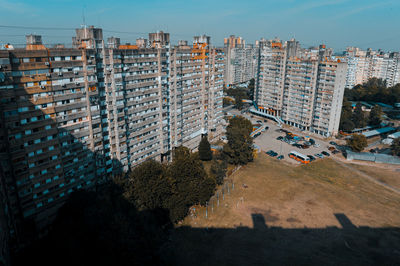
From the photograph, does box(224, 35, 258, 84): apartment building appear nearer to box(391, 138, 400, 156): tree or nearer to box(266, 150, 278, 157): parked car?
box(266, 150, 278, 157): parked car

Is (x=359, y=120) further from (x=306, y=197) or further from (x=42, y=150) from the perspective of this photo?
(x=42, y=150)

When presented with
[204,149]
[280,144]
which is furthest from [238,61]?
[204,149]

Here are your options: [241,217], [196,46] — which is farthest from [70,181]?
[196,46]

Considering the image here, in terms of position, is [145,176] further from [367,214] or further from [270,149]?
[270,149]

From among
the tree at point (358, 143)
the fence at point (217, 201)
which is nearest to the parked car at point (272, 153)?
the fence at point (217, 201)

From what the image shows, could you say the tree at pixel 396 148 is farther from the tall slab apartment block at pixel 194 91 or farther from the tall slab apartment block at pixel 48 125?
the tall slab apartment block at pixel 48 125

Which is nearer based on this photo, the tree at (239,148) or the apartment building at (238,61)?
the tree at (239,148)
